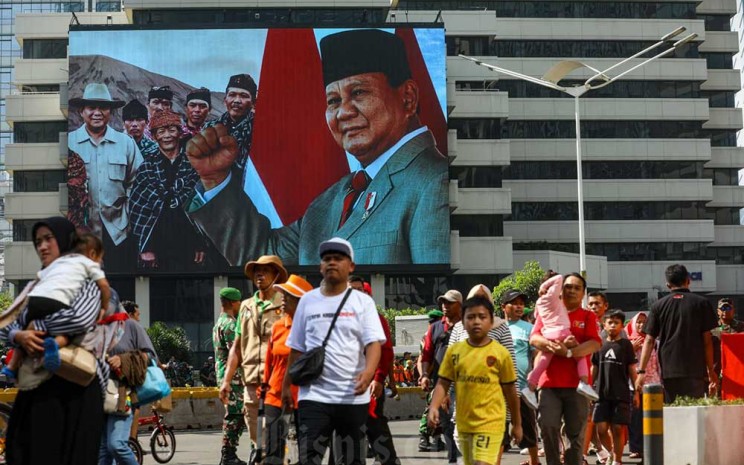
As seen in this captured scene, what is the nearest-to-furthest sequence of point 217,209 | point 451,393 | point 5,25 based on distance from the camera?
1. point 451,393
2. point 217,209
3. point 5,25

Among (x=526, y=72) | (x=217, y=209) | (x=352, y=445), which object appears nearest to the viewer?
(x=352, y=445)

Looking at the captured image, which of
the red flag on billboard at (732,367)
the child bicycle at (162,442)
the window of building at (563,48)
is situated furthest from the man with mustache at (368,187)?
the red flag on billboard at (732,367)

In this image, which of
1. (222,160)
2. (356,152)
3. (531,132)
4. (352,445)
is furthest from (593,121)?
(352,445)

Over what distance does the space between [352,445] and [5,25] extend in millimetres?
154137

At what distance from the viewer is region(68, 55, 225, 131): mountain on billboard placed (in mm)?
71375

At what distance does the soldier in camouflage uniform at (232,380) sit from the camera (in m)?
12.5

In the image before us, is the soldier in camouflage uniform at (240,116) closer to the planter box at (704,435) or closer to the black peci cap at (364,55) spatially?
the black peci cap at (364,55)

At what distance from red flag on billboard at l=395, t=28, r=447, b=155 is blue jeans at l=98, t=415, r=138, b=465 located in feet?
205

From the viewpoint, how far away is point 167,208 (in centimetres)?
7106

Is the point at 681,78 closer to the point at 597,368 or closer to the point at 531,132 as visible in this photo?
the point at 531,132

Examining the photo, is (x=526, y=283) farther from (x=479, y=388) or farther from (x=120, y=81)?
(x=479, y=388)

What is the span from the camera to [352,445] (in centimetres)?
836

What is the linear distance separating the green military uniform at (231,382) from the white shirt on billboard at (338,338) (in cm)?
407

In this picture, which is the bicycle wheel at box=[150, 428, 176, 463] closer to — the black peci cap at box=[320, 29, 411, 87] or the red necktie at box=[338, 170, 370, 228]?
the red necktie at box=[338, 170, 370, 228]
